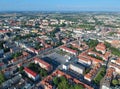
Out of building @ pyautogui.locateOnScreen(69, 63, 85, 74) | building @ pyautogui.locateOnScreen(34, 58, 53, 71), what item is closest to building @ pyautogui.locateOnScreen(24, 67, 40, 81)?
building @ pyautogui.locateOnScreen(34, 58, 53, 71)

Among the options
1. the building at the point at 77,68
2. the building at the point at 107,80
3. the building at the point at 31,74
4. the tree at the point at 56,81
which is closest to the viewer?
the building at the point at 107,80

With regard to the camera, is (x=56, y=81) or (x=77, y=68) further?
(x=77, y=68)

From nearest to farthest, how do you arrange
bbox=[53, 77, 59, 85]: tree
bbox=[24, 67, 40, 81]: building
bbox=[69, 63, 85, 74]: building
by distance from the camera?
1. bbox=[53, 77, 59, 85]: tree
2. bbox=[24, 67, 40, 81]: building
3. bbox=[69, 63, 85, 74]: building

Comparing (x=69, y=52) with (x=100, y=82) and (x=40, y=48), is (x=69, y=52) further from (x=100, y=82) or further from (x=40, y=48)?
(x=100, y=82)

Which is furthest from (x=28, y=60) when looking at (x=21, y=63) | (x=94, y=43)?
(x=94, y=43)

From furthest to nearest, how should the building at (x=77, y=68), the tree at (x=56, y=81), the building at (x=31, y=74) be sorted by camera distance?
1. the building at (x=77, y=68)
2. the building at (x=31, y=74)
3. the tree at (x=56, y=81)

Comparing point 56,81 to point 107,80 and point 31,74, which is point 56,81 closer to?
point 31,74

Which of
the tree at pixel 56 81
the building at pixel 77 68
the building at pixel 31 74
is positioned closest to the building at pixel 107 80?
the building at pixel 77 68

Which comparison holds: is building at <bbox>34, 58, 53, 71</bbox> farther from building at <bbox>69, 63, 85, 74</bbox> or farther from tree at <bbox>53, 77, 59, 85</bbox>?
tree at <bbox>53, 77, 59, 85</bbox>


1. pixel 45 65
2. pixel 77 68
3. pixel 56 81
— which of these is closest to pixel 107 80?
pixel 77 68

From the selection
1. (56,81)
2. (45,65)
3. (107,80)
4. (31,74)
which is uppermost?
(31,74)

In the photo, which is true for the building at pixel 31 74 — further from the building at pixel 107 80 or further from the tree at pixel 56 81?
the building at pixel 107 80
